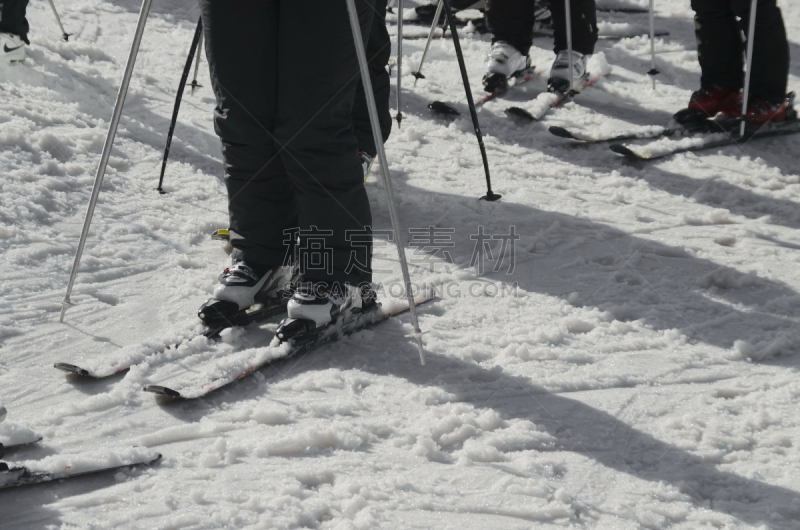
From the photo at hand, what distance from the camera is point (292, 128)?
2.16 meters

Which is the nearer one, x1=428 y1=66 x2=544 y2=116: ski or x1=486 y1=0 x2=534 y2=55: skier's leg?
x1=428 y1=66 x2=544 y2=116: ski

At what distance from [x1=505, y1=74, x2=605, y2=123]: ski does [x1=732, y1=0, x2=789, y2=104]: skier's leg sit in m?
1.18

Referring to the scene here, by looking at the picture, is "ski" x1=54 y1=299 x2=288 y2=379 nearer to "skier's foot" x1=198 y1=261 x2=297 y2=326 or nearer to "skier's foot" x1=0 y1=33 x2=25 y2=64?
"skier's foot" x1=198 y1=261 x2=297 y2=326

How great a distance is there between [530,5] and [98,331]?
12.5ft

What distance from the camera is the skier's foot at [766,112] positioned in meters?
4.00

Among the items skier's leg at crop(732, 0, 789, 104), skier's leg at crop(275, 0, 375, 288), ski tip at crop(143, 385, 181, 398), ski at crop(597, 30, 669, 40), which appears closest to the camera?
ski tip at crop(143, 385, 181, 398)

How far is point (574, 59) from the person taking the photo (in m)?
4.91

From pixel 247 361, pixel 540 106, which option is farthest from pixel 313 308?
pixel 540 106

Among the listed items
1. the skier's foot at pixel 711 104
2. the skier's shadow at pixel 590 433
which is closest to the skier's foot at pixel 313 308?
the skier's shadow at pixel 590 433

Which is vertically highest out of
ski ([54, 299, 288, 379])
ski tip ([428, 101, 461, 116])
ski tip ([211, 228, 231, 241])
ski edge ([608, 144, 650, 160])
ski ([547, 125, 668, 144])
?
ski tip ([428, 101, 461, 116])

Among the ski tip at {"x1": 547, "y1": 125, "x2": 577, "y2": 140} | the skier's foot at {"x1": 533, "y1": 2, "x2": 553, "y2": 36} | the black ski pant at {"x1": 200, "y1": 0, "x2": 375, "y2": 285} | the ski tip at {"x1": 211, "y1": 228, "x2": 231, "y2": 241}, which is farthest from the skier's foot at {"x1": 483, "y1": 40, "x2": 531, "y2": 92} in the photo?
the black ski pant at {"x1": 200, "y1": 0, "x2": 375, "y2": 285}

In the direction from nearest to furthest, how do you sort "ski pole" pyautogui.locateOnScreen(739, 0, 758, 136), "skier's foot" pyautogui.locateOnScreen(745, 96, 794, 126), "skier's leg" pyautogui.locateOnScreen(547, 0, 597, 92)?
"ski pole" pyautogui.locateOnScreen(739, 0, 758, 136)
"skier's foot" pyautogui.locateOnScreen(745, 96, 794, 126)
"skier's leg" pyautogui.locateOnScreen(547, 0, 597, 92)

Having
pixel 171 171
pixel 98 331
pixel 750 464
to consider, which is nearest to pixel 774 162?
pixel 750 464

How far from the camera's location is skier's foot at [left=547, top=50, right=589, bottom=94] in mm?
4863
